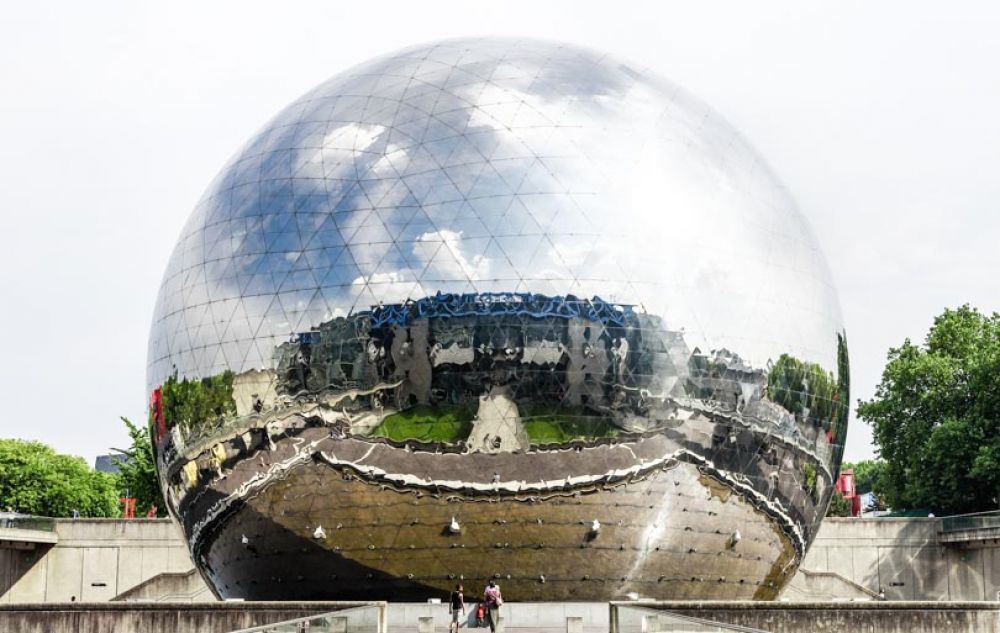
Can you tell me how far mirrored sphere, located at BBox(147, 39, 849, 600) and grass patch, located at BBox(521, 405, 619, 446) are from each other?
3 centimetres

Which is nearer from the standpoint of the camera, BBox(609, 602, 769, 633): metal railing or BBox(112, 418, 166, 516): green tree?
BBox(609, 602, 769, 633): metal railing

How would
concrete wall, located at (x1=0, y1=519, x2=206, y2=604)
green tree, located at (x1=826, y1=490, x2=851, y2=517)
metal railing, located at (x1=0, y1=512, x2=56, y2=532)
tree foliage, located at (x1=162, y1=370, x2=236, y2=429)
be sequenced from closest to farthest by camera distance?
tree foliage, located at (x1=162, y1=370, x2=236, y2=429) < metal railing, located at (x1=0, y1=512, x2=56, y2=532) < concrete wall, located at (x1=0, y1=519, x2=206, y2=604) < green tree, located at (x1=826, y1=490, x2=851, y2=517)

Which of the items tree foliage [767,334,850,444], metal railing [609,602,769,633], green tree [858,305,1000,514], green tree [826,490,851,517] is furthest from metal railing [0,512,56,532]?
green tree [826,490,851,517]

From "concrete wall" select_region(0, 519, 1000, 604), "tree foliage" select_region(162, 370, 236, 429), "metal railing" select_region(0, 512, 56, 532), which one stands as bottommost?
"concrete wall" select_region(0, 519, 1000, 604)

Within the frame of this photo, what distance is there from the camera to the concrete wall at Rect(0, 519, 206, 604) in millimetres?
42344

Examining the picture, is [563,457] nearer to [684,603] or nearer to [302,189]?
[684,603]

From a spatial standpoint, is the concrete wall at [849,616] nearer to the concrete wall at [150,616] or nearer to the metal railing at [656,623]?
the metal railing at [656,623]

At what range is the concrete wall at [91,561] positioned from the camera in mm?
42344

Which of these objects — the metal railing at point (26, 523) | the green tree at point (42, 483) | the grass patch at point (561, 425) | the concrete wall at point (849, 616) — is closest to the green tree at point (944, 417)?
the concrete wall at point (849, 616)

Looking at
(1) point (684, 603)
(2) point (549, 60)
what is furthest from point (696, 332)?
(2) point (549, 60)

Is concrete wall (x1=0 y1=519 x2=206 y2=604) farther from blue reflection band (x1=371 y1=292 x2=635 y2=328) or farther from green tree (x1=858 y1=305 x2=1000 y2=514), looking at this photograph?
green tree (x1=858 y1=305 x2=1000 y2=514)

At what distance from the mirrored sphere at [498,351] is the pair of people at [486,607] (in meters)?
0.54

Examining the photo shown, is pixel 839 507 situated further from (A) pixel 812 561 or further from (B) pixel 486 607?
(B) pixel 486 607

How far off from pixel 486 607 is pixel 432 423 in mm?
2950
